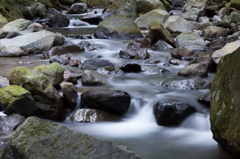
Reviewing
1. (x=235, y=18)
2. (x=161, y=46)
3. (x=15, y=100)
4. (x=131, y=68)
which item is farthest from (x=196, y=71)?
(x=235, y=18)

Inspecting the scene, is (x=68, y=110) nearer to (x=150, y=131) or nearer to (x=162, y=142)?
(x=150, y=131)

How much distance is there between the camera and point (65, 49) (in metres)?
8.70

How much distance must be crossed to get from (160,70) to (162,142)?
3.55 metres

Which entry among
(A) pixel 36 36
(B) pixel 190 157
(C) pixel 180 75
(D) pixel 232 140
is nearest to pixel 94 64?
(C) pixel 180 75

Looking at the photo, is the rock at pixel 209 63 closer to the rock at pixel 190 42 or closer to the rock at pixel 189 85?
the rock at pixel 189 85

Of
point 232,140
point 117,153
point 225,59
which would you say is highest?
point 225,59

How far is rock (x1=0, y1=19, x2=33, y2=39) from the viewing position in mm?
10102

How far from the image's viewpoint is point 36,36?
29.8 feet

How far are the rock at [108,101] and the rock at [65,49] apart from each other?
4332 millimetres

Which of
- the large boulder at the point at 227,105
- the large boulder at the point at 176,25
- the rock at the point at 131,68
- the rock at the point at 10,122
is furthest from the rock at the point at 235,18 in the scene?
the rock at the point at 10,122

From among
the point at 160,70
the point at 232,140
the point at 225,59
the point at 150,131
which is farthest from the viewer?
the point at 160,70

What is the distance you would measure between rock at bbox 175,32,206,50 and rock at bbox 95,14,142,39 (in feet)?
7.61

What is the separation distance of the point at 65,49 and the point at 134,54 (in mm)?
2426

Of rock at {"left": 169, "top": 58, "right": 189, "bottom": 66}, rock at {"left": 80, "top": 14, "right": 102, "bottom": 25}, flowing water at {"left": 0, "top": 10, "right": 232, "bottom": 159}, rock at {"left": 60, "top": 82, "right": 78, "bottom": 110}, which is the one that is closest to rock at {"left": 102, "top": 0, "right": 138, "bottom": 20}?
rock at {"left": 80, "top": 14, "right": 102, "bottom": 25}
